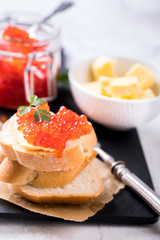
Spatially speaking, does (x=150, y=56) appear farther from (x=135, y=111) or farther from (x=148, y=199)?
(x=148, y=199)

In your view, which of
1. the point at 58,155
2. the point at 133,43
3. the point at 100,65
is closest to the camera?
the point at 58,155

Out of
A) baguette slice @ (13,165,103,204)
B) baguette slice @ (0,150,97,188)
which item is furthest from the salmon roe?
baguette slice @ (13,165,103,204)

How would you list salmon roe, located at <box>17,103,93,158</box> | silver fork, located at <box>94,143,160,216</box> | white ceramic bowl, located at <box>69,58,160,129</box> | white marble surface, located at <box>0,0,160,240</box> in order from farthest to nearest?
white marble surface, located at <box>0,0,160,240</box>, white ceramic bowl, located at <box>69,58,160,129</box>, silver fork, located at <box>94,143,160,216</box>, salmon roe, located at <box>17,103,93,158</box>

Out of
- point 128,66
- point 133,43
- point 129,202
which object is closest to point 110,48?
point 133,43

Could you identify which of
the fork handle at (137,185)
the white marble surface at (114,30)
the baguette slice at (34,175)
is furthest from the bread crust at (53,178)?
the white marble surface at (114,30)

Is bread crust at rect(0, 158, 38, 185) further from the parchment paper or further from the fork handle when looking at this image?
the fork handle

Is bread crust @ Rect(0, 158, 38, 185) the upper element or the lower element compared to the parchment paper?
upper

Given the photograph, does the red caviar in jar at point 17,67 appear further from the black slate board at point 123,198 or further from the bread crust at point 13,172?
the bread crust at point 13,172
